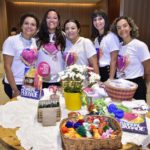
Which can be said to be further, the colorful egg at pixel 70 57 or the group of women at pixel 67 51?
the colorful egg at pixel 70 57

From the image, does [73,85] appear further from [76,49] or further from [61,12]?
[61,12]

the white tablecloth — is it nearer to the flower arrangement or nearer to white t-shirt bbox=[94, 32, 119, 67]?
the flower arrangement

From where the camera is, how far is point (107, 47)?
251 cm

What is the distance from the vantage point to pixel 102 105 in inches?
65.8

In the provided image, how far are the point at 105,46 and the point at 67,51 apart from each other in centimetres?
44

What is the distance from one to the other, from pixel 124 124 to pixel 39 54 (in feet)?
4.15

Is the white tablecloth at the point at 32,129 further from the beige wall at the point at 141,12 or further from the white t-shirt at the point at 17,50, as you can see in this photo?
the beige wall at the point at 141,12

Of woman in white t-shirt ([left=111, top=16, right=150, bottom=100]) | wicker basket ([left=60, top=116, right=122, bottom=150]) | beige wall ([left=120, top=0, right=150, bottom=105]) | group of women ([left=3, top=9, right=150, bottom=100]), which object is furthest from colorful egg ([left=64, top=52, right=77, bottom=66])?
beige wall ([left=120, top=0, right=150, bottom=105])

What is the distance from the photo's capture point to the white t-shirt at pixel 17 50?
85.6 inches

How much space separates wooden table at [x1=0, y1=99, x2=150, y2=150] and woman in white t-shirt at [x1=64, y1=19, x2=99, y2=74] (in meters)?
1.12

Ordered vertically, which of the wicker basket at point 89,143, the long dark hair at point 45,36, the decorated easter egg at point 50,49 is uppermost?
the long dark hair at point 45,36

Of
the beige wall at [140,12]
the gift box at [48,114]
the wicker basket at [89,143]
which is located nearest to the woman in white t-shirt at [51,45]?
the gift box at [48,114]

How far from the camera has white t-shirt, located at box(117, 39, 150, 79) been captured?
2285mm

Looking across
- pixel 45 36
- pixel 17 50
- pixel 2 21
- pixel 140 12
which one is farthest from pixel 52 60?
pixel 2 21
